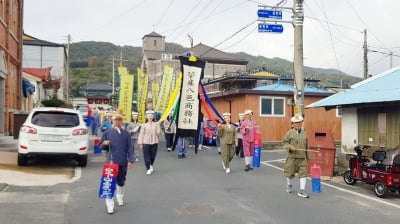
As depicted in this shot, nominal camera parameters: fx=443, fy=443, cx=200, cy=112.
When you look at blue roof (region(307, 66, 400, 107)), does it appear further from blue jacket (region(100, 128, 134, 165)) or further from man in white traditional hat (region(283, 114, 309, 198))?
blue jacket (region(100, 128, 134, 165))

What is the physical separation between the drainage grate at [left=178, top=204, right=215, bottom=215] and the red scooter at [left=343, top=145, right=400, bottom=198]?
4307 mm

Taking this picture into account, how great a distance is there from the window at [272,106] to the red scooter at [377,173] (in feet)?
37.8

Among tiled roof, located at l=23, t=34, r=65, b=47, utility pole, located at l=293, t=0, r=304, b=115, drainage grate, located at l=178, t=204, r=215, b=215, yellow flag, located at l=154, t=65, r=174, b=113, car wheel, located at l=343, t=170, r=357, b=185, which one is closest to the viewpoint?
drainage grate, located at l=178, t=204, r=215, b=215

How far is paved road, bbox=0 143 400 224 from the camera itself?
739 centimetres

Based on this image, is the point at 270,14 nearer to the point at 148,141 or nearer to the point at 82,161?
the point at 148,141

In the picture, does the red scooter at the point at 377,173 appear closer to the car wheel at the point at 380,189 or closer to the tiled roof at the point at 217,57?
the car wheel at the point at 380,189

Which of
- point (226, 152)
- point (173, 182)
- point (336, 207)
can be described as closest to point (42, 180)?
point (173, 182)

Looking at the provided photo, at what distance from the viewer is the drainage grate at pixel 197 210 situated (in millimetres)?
7785

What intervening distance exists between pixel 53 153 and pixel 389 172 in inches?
341

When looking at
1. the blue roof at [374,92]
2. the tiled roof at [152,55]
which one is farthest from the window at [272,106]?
the tiled roof at [152,55]

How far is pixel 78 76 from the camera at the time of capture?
104062 mm

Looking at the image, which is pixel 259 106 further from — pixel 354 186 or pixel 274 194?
pixel 274 194

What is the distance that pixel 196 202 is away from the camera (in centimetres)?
868

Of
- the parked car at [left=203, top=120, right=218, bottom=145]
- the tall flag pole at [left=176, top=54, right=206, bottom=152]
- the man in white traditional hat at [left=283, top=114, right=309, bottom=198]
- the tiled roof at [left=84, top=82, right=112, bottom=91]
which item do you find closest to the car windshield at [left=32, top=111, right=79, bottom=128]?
the tall flag pole at [left=176, top=54, right=206, bottom=152]
